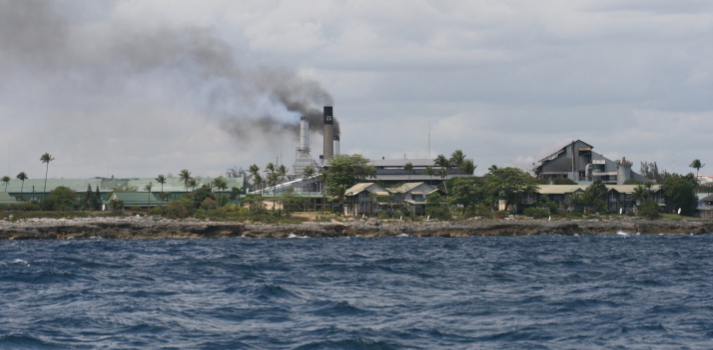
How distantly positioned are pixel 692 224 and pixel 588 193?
17.0 meters

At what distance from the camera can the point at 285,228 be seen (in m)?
76.2

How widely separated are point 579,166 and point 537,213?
45.0m

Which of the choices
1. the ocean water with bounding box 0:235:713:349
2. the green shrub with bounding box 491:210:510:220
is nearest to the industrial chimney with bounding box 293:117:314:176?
the green shrub with bounding box 491:210:510:220

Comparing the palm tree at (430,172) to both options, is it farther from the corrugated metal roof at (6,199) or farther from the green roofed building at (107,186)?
the corrugated metal roof at (6,199)

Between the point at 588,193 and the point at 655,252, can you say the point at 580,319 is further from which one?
the point at 588,193

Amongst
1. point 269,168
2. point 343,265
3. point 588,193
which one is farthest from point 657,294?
point 269,168

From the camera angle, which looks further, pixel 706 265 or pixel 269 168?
pixel 269 168

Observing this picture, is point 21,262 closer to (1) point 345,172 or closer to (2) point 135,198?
(1) point 345,172

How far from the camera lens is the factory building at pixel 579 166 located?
434 feet

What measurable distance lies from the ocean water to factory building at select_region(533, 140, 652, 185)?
91.8 m

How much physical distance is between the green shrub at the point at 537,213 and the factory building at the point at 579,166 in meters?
37.0

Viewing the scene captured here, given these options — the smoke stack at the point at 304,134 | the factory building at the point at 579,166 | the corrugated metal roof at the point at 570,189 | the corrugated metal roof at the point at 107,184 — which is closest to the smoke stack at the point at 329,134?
the smoke stack at the point at 304,134

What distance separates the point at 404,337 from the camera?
18969mm

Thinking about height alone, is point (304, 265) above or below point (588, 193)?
below
